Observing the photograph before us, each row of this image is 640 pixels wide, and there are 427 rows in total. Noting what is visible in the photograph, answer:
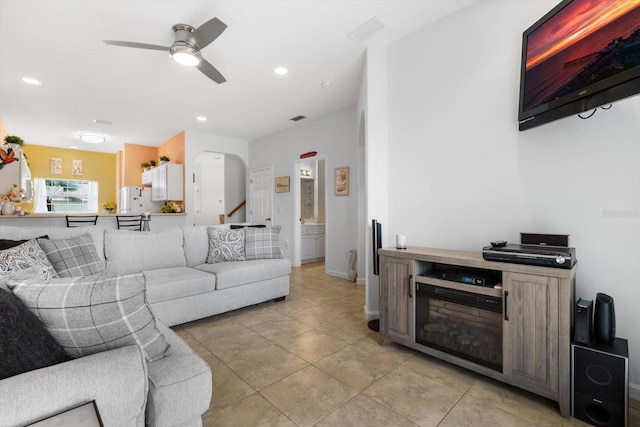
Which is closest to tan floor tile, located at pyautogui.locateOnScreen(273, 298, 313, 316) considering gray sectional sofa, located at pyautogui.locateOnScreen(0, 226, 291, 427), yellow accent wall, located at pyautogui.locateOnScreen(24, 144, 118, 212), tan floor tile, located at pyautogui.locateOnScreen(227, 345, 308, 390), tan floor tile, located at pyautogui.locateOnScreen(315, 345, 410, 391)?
tan floor tile, located at pyautogui.locateOnScreen(227, 345, 308, 390)

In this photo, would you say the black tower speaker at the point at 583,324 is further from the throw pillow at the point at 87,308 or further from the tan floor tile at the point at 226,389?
the throw pillow at the point at 87,308

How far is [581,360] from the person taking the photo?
1533 millimetres

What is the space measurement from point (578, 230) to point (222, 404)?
248 cm

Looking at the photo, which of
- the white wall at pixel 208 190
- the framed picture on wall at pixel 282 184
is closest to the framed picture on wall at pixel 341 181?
the framed picture on wall at pixel 282 184

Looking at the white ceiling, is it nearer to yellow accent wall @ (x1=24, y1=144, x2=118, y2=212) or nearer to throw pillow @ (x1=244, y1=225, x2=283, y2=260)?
throw pillow @ (x1=244, y1=225, x2=283, y2=260)

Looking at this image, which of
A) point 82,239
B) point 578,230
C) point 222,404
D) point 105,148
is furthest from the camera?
point 105,148

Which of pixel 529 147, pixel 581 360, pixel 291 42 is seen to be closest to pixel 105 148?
pixel 291 42

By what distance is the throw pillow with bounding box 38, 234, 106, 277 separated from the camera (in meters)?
2.10

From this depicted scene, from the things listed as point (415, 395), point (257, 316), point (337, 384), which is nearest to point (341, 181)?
point (257, 316)

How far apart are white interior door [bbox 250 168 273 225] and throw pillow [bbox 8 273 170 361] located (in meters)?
5.14

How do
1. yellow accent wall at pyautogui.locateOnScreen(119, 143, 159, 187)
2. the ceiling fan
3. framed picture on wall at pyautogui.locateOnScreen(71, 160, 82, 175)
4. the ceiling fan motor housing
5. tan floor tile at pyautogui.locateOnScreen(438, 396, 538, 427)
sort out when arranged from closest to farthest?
tan floor tile at pyautogui.locateOnScreen(438, 396, 538, 427) → the ceiling fan → the ceiling fan motor housing → yellow accent wall at pyautogui.locateOnScreen(119, 143, 159, 187) → framed picture on wall at pyautogui.locateOnScreen(71, 160, 82, 175)

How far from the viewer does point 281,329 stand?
275 centimetres

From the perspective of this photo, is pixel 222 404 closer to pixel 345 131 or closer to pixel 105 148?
pixel 345 131

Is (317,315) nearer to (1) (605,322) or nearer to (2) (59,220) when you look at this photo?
(1) (605,322)
